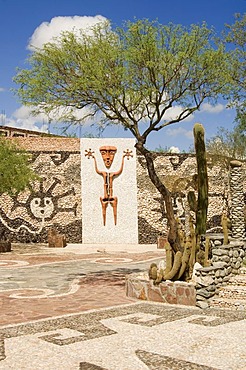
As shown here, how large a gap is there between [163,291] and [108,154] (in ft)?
56.1

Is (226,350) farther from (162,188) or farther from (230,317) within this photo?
(162,188)

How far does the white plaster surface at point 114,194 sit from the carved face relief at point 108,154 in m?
0.17

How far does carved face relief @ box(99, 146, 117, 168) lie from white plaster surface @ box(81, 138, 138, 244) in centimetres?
17

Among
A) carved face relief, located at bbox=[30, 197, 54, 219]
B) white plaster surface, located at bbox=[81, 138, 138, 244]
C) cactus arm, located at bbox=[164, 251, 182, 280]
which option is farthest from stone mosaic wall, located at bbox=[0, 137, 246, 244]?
cactus arm, located at bbox=[164, 251, 182, 280]

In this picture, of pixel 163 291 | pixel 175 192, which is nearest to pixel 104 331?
pixel 163 291

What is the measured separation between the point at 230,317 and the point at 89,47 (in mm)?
7082

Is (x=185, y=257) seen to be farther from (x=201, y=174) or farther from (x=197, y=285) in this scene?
(x=201, y=174)

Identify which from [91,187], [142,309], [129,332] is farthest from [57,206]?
[129,332]

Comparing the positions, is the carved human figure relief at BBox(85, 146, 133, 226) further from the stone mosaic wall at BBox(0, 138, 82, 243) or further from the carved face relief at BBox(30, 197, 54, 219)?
the carved face relief at BBox(30, 197, 54, 219)

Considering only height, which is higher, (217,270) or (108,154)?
(108,154)

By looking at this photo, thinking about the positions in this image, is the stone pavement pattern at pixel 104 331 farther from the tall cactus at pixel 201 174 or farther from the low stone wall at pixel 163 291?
the tall cactus at pixel 201 174

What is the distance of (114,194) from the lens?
2616 centimetres

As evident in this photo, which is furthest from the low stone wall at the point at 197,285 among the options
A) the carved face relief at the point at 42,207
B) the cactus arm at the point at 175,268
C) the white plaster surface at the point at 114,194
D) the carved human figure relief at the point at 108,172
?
the carved face relief at the point at 42,207

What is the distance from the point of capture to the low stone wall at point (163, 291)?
30.7ft
